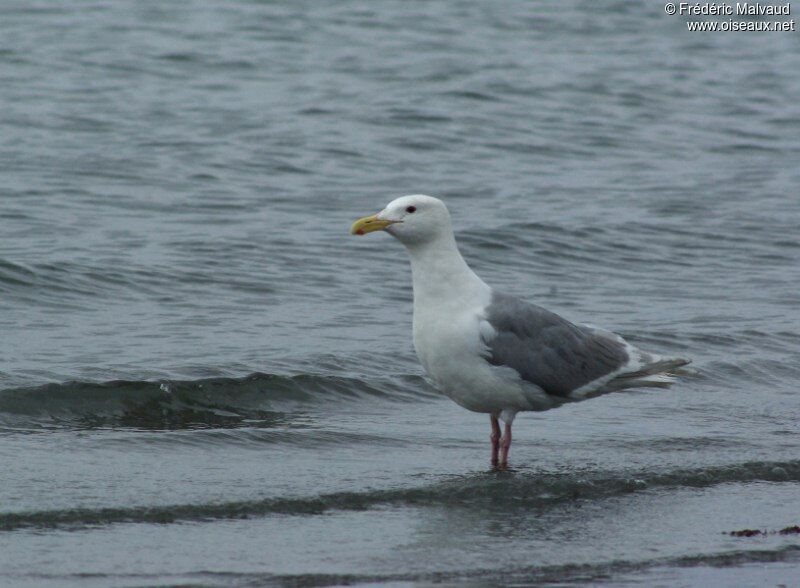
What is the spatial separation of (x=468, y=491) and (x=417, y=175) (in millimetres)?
9715

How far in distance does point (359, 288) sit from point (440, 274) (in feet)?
14.8

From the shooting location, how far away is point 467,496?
670 cm

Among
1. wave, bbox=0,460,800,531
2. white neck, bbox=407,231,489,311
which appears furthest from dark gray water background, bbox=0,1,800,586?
white neck, bbox=407,231,489,311

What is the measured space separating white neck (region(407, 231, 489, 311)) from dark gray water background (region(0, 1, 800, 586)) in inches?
32.8

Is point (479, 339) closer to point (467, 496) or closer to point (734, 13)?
point (467, 496)

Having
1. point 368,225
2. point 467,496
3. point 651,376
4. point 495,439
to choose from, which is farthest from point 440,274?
point 651,376

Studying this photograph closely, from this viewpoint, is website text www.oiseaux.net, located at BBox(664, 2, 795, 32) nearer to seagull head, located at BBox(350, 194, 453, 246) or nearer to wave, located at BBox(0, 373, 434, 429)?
wave, located at BBox(0, 373, 434, 429)

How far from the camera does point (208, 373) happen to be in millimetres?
9117

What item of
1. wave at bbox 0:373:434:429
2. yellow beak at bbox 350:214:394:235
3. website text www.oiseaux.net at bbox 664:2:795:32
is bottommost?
wave at bbox 0:373:434:429

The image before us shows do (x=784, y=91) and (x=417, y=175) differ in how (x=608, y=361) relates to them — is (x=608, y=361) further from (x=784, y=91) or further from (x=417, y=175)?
(x=784, y=91)

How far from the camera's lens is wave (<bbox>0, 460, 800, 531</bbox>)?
609cm

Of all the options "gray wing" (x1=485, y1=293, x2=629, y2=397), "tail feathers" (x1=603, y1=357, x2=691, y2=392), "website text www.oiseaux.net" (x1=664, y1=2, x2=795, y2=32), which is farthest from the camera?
"website text www.oiseaux.net" (x1=664, y1=2, x2=795, y2=32)

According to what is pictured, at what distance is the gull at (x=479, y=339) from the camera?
281 inches

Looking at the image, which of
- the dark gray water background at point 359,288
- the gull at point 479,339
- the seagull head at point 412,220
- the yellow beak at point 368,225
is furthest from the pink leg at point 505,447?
the yellow beak at point 368,225
